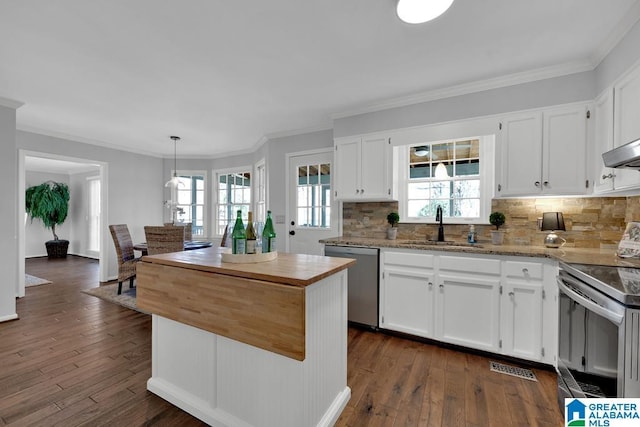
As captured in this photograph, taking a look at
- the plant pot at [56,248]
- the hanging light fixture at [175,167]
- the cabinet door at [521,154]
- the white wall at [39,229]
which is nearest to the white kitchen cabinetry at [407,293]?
the cabinet door at [521,154]

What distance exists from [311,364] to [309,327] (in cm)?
22

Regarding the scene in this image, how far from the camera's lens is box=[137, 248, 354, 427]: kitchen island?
137 cm

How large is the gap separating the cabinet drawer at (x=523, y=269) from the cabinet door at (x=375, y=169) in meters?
1.31

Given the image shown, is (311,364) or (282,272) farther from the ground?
(282,272)

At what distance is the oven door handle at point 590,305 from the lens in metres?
1.29

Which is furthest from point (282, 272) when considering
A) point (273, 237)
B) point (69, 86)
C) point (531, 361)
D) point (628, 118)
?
point (69, 86)

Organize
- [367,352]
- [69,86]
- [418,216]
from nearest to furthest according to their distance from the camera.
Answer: [367,352] → [69,86] → [418,216]

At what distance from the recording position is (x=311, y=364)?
4.92 ft

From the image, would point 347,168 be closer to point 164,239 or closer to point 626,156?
point 626,156

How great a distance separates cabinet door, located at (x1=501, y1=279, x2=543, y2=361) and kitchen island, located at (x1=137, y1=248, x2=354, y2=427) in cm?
146

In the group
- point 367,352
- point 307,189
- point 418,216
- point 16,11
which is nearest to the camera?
point 16,11

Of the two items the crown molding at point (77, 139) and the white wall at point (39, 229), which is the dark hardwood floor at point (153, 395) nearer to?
the crown molding at point (77, 139)

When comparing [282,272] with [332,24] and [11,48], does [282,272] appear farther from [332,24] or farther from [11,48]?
[11,48]

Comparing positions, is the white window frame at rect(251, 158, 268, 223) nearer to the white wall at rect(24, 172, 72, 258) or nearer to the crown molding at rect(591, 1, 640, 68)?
the crown molding at rect(591, 1, 640, 68)
